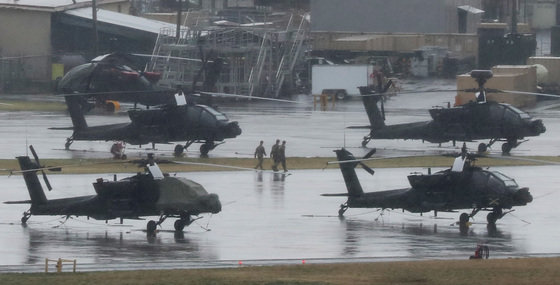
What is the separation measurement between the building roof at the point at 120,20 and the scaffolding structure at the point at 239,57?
25.6 feet

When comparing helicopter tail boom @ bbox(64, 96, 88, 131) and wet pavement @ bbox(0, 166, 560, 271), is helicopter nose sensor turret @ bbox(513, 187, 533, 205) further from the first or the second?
helicopter tail boom @ bbox(64, 96, 88, 131)

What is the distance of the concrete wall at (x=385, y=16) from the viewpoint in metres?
104

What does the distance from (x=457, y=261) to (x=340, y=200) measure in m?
12.7

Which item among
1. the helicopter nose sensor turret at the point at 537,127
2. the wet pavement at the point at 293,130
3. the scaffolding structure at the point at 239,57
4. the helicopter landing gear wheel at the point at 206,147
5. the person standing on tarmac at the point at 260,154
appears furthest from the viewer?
the scaffolding structure at the point at 239,57

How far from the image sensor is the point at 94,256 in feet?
101

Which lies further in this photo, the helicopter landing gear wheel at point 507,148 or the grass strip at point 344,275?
the helicopter landing gear wheel at point 507,148

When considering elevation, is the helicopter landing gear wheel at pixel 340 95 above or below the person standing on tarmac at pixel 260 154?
above

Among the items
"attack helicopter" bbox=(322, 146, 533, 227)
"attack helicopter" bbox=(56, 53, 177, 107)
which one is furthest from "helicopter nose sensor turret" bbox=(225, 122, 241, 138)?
"attack helicopter" bbox=(322, 146, 533, 227)

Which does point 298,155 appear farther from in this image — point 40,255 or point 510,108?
point 40,255

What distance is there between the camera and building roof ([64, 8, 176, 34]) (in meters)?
97.1

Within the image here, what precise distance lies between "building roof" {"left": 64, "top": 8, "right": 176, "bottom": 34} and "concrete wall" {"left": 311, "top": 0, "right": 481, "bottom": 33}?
12801 millimetres

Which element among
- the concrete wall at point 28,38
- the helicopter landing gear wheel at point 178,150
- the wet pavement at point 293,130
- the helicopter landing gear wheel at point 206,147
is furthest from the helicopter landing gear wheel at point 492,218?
the concrete wall at point 28,38

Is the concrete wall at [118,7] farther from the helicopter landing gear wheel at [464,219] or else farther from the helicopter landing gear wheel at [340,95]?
the helicopter landing gear wheel at [464,219]

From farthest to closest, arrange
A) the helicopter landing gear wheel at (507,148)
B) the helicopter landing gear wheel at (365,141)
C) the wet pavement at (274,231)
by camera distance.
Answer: the helicopter landing gear wheel at (365,141), the helicopter landing gear wheel at (507,148), the wet pavement at (274,231)
